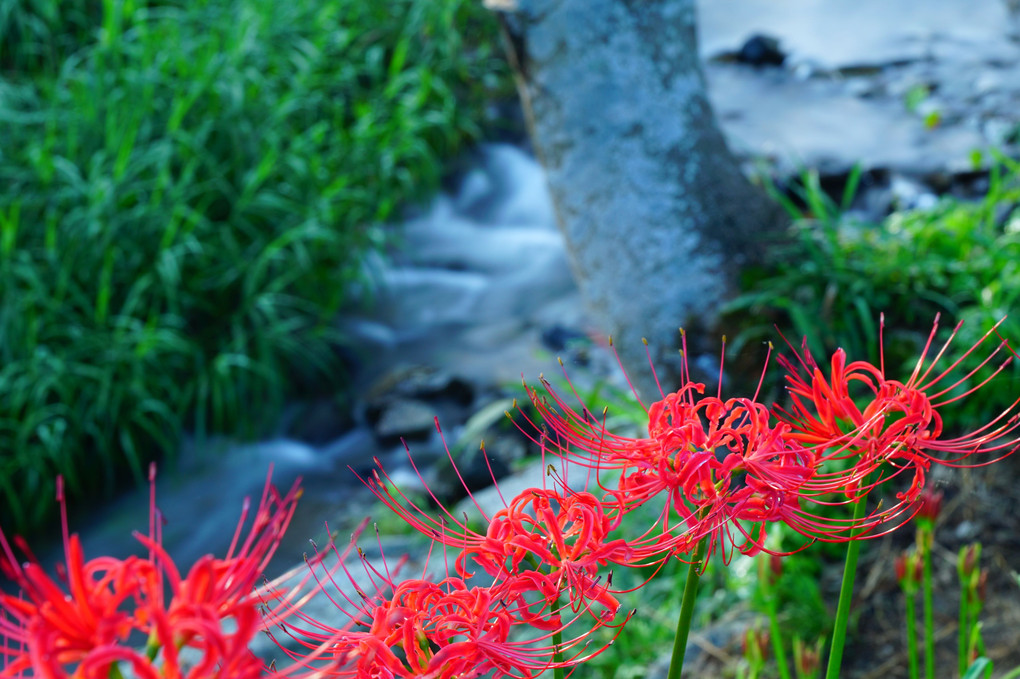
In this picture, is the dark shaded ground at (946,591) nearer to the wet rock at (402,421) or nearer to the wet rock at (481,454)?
the wet rock at (481,454)

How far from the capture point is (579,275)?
315 cm

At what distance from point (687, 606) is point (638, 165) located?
2381 millimetres

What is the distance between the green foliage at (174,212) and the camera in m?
3.92

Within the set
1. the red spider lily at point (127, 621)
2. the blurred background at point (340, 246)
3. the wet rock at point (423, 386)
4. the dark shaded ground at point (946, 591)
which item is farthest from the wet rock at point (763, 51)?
the red spider lily at point (127, 621)

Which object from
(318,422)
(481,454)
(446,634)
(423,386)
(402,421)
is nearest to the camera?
(446,634)

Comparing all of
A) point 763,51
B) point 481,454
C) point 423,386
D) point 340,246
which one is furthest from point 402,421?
point 763,51

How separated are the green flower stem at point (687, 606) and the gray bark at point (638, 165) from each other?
226 cm

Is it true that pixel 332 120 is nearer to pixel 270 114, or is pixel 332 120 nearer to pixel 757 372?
pixel 270 114

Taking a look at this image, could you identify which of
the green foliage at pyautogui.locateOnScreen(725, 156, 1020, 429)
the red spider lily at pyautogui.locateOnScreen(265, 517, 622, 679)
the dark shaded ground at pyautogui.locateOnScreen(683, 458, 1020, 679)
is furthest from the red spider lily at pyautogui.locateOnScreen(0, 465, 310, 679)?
the green foliage at pyautogui.locateOnScreen(725, 156, 1020, 429)

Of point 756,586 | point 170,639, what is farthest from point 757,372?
point 170,639

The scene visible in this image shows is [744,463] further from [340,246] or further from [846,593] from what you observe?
[340,246]

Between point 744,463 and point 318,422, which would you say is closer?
point 744,463

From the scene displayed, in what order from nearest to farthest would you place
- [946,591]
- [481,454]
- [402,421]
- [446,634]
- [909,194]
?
[446,634]
[946,591]
[481,454]
[402,421]
[909,194]

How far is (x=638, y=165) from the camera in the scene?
2.91m
